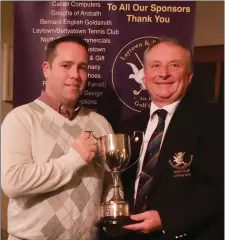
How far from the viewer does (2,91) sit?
1548mm

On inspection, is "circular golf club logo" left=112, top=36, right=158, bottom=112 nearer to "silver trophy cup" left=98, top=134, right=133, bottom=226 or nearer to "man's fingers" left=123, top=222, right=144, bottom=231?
"silver trophy cup" left=98, top=134, right=133, bottom=226

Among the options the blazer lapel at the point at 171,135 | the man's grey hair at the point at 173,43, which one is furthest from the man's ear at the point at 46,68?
the blazer lapel at the point at 171,135

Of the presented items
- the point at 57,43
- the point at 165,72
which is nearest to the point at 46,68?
the point at 57,43

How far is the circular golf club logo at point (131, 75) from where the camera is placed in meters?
1.57

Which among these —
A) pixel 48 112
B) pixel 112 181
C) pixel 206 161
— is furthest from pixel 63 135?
pixel 206 161

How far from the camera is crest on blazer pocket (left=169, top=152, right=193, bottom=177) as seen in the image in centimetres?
146

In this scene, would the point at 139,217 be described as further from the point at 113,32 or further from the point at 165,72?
the point at 113,32

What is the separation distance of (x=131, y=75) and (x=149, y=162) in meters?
0.30

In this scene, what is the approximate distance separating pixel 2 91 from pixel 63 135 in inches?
10.8

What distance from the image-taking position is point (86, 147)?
140cm

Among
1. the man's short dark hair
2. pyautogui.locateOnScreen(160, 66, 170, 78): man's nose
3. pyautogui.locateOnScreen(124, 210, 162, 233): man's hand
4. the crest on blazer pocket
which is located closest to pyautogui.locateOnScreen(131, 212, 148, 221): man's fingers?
pyautogui.locateOnScreen(124, 210, 162, 233): man's hand

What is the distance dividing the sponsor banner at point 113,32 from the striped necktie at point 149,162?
0.10m

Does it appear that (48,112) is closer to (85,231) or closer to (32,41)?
(32,41)

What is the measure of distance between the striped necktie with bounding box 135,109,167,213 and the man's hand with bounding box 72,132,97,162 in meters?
0.19
